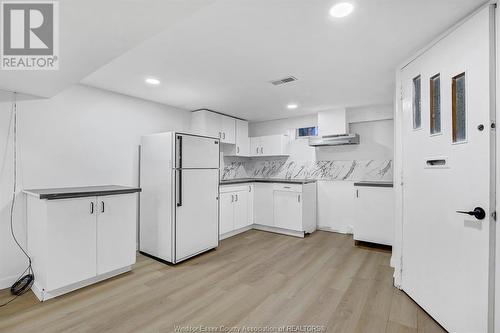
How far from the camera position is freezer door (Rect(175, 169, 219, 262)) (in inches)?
120

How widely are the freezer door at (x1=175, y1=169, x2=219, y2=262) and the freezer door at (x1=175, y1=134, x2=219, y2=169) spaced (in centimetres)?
A: 8

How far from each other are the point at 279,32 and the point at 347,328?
7.68ft

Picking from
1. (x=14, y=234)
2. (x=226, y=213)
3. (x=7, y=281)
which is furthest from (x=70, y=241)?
(x=226, y=213)

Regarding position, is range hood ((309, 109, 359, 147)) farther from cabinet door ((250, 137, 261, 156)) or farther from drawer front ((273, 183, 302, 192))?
cabinet door ((250, 137, 261, 156))

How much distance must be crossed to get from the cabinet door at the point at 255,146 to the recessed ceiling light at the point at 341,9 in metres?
3.59

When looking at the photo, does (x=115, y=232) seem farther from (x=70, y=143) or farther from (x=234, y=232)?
(x=234, y=232)

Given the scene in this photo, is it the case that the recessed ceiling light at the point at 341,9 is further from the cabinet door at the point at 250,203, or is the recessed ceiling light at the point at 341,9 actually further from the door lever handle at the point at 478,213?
the cabinet door at the point at 250,203

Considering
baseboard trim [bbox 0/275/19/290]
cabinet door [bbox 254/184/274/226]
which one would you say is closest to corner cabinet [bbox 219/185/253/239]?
cabinet door [bbox 254/184/274/226]

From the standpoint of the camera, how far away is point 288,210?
4281 mm

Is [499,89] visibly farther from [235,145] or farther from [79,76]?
[235,145]

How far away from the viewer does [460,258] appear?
5.43ft

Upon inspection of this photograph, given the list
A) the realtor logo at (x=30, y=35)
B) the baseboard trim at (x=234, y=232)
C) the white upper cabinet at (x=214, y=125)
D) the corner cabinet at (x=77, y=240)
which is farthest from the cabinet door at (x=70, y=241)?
the white upper cabinet at (x=214, y=125)

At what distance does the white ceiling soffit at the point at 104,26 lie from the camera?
1.12m

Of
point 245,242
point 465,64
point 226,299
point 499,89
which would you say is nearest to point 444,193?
point 499,89
